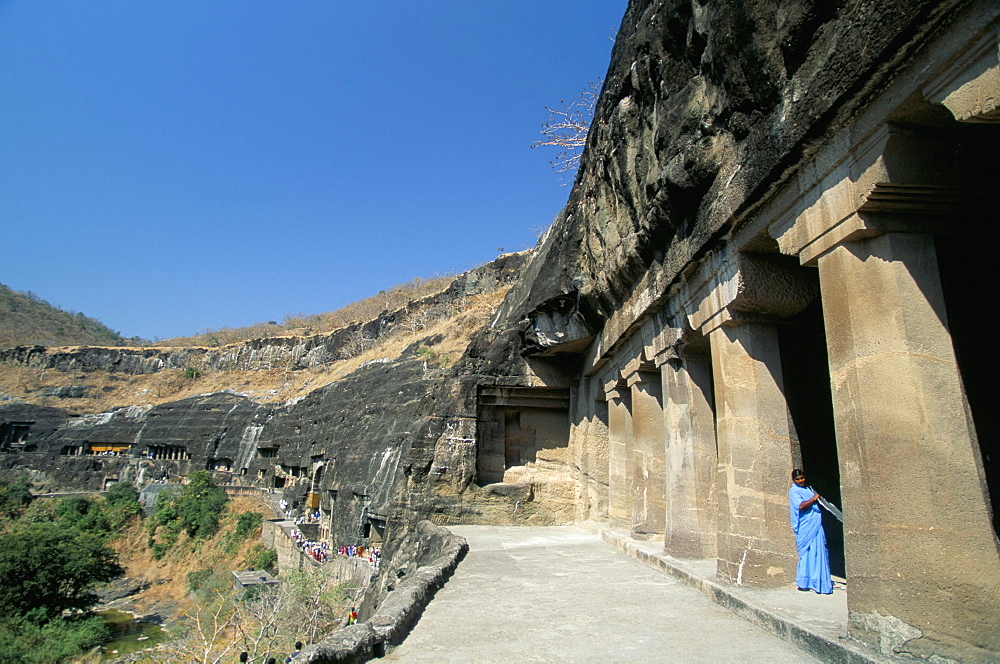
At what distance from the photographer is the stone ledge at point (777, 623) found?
3.60 metres

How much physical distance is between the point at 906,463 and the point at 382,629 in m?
3.66

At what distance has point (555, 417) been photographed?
15.3m

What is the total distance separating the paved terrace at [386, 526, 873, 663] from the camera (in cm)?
409

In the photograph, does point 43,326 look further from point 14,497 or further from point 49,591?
point 49,591

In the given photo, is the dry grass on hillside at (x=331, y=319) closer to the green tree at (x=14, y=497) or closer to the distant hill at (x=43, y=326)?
the distant hill at (x=43, y=326)

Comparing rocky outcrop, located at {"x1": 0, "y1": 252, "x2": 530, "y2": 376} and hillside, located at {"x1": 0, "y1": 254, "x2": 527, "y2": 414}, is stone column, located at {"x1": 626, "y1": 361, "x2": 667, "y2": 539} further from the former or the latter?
hillside, located at {"x1": 0, "y1": 254, "x2": 527, "y2": 414}

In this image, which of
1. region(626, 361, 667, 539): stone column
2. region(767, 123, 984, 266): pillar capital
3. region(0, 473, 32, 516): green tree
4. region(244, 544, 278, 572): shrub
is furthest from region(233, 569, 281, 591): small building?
region(767, 123, 984, 266): pillar capital

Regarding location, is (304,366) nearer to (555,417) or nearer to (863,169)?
(555,417)

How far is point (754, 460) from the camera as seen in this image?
5.99m

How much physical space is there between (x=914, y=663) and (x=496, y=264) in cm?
3627

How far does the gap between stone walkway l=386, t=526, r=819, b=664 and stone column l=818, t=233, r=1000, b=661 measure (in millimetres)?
796

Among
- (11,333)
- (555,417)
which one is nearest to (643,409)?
(555,417)

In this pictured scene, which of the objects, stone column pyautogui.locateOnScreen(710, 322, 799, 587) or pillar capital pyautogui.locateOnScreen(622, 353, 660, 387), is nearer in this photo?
stone column pyautogui.locateOnScreen(710, 322, 799, 587)

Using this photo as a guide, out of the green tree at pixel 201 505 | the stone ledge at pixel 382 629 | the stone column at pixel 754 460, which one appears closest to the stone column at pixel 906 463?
the stone column at pixel 754 460
